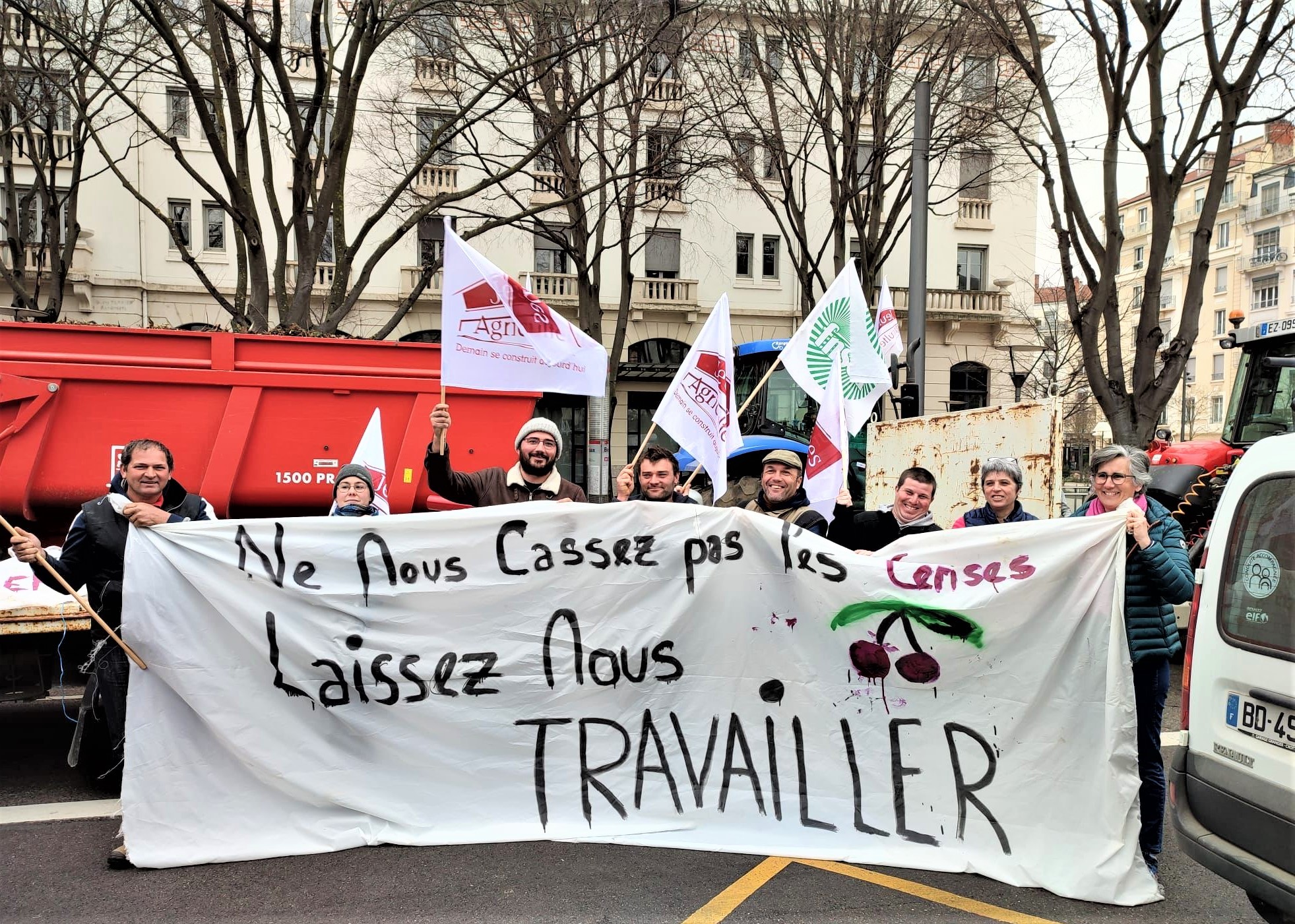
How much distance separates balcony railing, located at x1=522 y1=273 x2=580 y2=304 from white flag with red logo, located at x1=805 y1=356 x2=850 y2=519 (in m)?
20.3

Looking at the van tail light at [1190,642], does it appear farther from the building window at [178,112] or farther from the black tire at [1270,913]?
the building window at [178,112]

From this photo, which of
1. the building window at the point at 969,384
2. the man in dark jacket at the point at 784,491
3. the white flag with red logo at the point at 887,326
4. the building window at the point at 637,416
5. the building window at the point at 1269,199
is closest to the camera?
the man in dark jacket at the point at 784,491

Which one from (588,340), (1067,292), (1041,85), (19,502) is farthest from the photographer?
(1067,292)

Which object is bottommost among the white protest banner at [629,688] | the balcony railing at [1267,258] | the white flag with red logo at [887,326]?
the white protest banner at [629,688]

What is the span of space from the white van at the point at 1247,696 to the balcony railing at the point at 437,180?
24.1 metres

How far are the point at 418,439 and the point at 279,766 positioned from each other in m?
3.41

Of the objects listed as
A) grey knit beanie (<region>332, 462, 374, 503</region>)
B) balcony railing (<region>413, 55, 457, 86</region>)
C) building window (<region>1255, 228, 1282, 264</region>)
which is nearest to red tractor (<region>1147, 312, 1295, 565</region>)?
grey knit beanie (<region>332, 462, 374, 503</region>)

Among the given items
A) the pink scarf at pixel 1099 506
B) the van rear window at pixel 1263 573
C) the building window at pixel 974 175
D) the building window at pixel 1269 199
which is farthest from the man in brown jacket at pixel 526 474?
the building window at pixel 1269 199

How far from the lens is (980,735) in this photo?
4008 millimetres

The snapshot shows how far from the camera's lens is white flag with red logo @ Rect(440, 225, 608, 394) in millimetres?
5121

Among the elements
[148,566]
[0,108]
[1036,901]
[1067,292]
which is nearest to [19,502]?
[148,566]

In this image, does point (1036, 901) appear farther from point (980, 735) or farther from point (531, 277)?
point (531, 277)

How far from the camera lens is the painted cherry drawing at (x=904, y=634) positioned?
407 centimetres

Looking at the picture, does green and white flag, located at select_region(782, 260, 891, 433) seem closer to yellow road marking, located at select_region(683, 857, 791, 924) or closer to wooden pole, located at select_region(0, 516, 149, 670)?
yellow road marking, located at select_region(683, 857, 791, 924)
